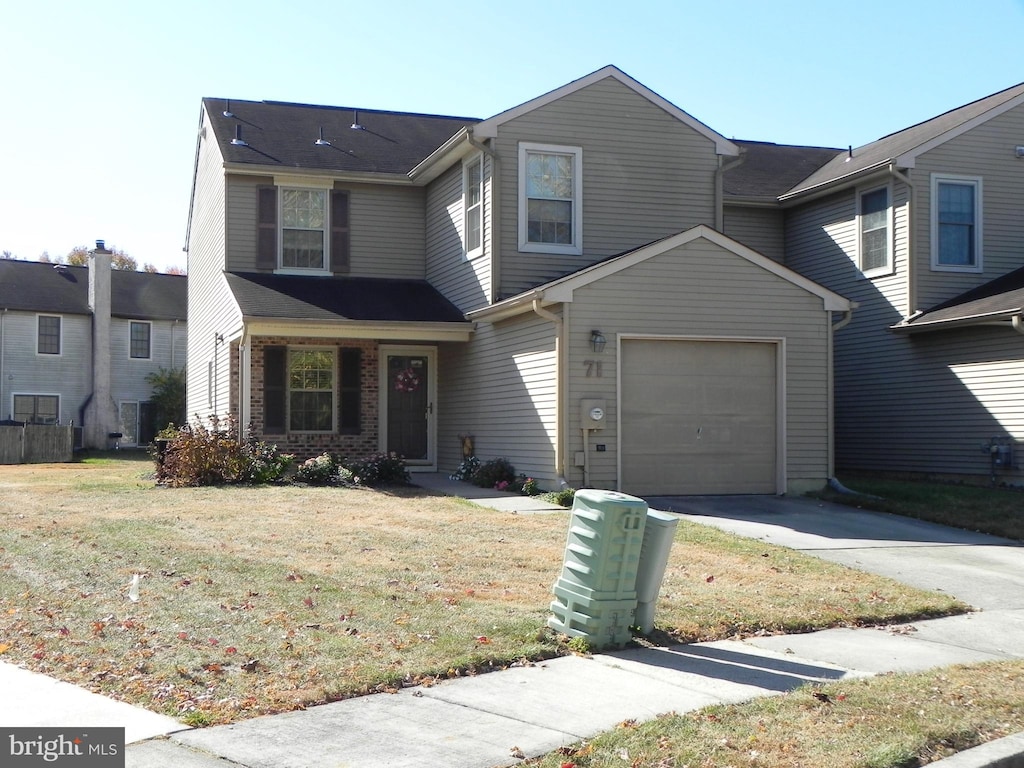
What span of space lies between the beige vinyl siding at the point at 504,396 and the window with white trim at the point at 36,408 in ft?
69.6

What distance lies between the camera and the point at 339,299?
1883 centimetres

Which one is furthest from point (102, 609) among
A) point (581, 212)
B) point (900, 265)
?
point (900, 265)

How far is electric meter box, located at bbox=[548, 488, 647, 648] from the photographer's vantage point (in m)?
6.91

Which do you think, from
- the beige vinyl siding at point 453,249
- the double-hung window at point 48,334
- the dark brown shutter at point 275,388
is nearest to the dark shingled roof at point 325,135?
the beige vinyl siding at point 453,249

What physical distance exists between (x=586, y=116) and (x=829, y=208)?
5.71 metres

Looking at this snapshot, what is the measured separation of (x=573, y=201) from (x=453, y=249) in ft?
8.58

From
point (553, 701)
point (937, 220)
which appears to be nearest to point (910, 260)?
point (937, 220)

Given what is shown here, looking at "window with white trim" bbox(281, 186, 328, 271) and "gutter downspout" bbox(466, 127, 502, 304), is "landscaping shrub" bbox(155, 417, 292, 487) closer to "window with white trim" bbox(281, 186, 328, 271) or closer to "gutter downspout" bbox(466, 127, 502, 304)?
"gutter downspout" bbox(466, 127, 502, 304)

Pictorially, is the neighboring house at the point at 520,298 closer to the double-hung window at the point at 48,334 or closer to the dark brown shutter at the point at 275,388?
the dark brown shutter at the point at 275,388

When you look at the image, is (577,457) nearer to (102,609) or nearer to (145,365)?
(102,609)

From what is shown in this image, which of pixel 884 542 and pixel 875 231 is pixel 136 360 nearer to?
pixel 875 231

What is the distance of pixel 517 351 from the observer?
16.4 meters

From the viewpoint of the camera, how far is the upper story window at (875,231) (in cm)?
1891

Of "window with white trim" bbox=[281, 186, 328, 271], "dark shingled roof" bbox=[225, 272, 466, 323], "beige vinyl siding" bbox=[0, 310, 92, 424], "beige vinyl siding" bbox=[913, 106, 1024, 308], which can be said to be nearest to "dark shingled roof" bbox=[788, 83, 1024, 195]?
"beige vinyl siding" bbox=[913, 106, 1024, 308]
